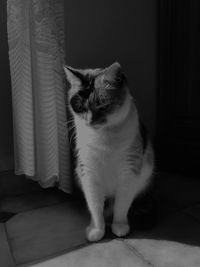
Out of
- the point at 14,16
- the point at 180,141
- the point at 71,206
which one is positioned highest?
the point at 14,16

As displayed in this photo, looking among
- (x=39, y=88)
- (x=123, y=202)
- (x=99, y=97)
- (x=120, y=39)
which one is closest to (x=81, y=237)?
(x=123, y=202)

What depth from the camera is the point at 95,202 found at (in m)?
1.18

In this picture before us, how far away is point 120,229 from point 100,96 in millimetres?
518

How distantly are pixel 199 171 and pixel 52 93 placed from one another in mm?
906

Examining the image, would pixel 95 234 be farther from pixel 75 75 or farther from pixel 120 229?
pixel 75 75

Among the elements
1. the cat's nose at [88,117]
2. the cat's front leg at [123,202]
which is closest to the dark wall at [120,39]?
the cat's nose at [88,117]

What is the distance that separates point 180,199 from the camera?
1490 millimetres

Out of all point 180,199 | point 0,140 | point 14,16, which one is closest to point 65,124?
point 0,140

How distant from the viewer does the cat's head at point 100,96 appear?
1.05m

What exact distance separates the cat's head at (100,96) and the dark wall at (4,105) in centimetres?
50

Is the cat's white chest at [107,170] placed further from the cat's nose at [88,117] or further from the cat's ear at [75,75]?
the cat's ear at [75,75]

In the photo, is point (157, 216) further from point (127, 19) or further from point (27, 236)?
point (127, 19)

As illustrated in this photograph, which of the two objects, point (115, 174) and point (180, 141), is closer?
point (115, 174)

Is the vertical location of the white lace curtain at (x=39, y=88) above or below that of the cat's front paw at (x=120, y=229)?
above
